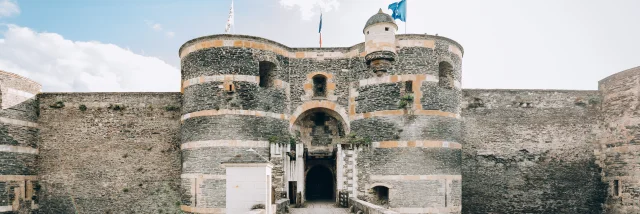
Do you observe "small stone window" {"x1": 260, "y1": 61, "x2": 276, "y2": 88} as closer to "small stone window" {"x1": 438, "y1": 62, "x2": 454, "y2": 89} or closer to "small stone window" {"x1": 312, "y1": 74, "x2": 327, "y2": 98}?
"small stone window" {"x1": 312, "y1": 74, "x2": 327, "y2": 98}

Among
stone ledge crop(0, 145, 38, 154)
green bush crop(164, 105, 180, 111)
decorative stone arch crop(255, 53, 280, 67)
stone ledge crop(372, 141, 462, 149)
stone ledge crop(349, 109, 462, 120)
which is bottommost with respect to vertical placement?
stone ledge crop(0, 145, 38, 154)

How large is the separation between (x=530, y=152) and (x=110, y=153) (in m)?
21.6

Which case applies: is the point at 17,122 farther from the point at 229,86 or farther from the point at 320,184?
the point at 320,184

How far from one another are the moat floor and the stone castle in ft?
1.89

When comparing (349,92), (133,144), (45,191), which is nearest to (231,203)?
(349,92)

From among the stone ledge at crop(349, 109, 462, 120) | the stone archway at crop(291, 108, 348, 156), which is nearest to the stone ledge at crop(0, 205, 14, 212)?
the stone archway at crop(291, 108, 348, 156)

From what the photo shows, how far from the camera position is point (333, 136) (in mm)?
22312

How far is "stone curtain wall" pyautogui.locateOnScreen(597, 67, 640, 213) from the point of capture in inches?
786

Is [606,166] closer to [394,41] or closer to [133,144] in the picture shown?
[394,41]

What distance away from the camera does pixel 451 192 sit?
19.7 m

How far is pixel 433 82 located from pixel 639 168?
32.3 feet

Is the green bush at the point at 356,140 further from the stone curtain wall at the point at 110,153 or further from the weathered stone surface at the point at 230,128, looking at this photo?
the stone curtain wall at the point at 110,153

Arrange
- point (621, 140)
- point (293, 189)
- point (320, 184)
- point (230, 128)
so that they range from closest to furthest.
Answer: point (230, 128) → point (293, 189) → point (621, 140) → point (320, 184)

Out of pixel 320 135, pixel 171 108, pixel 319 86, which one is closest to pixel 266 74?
pixel 319 86
